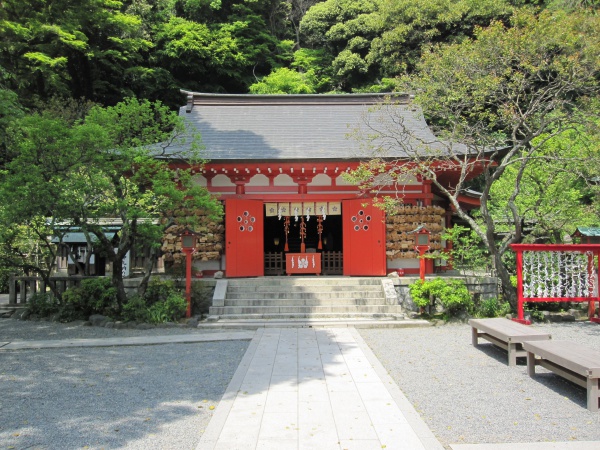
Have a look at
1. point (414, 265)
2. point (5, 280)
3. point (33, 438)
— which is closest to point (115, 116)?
point (33, 438)

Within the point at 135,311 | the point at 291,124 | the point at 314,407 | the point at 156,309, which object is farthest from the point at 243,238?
the point at 314,407

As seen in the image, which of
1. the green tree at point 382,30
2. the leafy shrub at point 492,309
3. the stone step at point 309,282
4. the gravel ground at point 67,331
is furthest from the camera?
the green tree at point 382,30

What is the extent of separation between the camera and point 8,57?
1881 cm

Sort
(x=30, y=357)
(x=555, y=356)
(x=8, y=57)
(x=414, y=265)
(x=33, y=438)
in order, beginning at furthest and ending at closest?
(x=8, y=57), (x=414, y=265), (x=30, y=357), (x=555, y=356), (x=33, y=438)

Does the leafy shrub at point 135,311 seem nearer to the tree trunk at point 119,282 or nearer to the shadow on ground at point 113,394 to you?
the tree trunk at point 119,282

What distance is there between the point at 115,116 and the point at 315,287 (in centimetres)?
607

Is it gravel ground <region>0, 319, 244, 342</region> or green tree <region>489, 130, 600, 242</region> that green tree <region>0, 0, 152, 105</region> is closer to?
gravel ground <region>0, 319, 244, 342</region>

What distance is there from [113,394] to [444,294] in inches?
281

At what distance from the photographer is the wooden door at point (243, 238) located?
1174cm

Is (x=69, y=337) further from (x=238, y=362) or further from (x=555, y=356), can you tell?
(x=555, y=356)

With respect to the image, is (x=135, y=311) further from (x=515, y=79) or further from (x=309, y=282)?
(x=515, y=79)

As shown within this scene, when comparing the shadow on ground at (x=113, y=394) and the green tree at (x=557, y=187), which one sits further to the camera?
the green tree at (x=557, y=187)

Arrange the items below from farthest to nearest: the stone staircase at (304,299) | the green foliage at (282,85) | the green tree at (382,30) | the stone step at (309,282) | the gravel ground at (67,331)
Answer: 1. the green foliage at (282,85)
2. the green tree at (382,30)
3. the stone step at (309,282)
4. the stone staircase at (304,299)
5. the gravel ground at (67,331)

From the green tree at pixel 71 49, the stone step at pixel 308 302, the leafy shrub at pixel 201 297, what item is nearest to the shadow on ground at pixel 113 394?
the stone step at pixel 308 302
